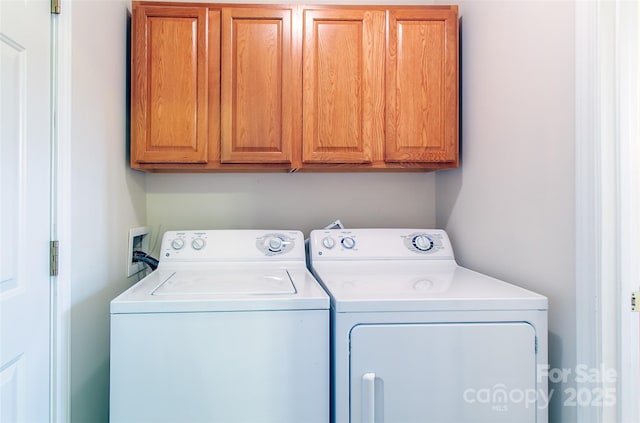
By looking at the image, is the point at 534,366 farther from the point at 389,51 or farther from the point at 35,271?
the point at 35,271

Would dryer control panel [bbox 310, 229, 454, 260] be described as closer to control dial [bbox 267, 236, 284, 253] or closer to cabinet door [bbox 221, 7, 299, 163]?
control dial [bbox 267, 236, 284, 253]

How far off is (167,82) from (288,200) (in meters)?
0.84

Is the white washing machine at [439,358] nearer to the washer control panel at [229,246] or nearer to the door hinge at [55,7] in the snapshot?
the washer control panel at [229,246]

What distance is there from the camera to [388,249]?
1.80 meters

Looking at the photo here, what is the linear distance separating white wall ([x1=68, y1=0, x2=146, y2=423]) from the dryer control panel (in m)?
0.90

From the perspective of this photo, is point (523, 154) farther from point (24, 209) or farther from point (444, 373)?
point (24, 209)

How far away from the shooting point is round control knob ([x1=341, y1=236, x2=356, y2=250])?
1787mm

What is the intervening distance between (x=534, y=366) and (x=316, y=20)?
1643mm

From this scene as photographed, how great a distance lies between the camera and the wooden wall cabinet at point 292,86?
1644 mm

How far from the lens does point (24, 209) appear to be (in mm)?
1020

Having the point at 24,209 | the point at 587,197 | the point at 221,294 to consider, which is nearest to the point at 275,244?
the point at 221,294

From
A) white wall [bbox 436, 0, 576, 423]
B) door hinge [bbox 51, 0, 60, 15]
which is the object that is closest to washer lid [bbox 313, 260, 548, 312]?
white wall [bbox 436, 0, 576, 423]

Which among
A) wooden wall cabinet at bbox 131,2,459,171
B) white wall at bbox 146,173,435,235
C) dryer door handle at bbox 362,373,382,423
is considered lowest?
dryer door handle at bbox 362,373,382,423

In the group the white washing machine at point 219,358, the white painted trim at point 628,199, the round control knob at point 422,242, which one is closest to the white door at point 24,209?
the white washing machine at point 219,358
